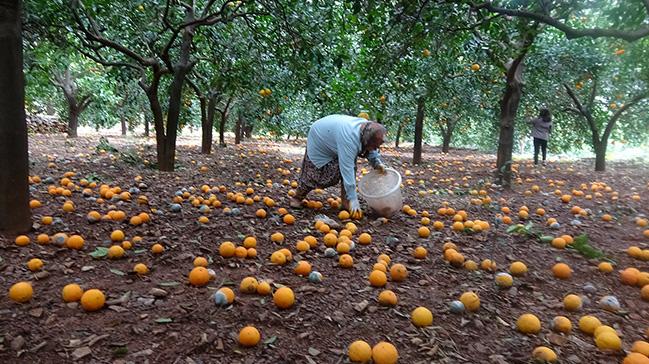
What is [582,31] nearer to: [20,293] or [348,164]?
[348,164]

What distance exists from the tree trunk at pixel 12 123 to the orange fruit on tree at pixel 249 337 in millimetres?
2607

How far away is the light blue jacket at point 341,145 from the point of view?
5004mm

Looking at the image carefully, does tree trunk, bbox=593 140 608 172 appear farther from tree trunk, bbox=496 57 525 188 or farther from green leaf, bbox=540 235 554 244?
green leaf, bbox=540 235 554 244

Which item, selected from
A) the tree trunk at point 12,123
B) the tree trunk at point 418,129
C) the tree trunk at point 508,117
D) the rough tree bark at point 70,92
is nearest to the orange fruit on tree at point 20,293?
the tree trunk at point 12,123

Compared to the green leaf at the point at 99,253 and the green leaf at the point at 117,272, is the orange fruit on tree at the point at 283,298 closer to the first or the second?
the green leaf at the point at 117,272

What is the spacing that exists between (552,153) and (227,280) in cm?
2151

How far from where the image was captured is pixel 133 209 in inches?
197

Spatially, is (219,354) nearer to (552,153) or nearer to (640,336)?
(640,336)

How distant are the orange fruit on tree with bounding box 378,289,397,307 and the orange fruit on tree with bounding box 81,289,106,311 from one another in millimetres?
1942

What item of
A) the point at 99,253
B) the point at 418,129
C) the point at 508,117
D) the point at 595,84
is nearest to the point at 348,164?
the point at 99,253

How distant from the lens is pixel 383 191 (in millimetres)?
5590

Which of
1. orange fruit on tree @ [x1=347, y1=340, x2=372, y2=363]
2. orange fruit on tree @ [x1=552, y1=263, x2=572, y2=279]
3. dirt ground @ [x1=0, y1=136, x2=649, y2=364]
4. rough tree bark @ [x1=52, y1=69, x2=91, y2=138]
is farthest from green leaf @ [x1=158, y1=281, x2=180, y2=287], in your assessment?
rough tree bark @ [x1=52, y1=69, x2=91, y2=138]

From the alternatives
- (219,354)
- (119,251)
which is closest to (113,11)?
(119,251)

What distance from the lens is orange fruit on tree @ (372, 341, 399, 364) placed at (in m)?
2.21
